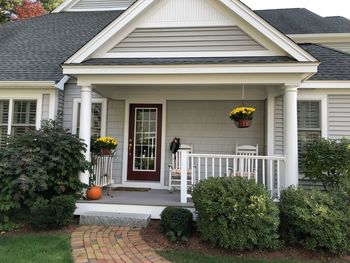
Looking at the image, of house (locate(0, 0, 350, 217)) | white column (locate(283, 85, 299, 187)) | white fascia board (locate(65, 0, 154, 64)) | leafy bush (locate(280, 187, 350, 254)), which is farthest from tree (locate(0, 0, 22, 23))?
leafy bush (locate(280, 187, 350, 254))

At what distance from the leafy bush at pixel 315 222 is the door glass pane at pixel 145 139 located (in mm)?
3893

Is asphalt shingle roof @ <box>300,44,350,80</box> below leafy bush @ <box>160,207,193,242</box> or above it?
above

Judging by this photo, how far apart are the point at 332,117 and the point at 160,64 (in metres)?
4.05

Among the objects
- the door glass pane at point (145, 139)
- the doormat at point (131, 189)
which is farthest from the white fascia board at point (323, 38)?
the doormat at point (131, 189)

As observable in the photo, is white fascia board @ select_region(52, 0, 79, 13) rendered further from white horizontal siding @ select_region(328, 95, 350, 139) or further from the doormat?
white horizontal siding @ select_region(328, 95, 350, 139)

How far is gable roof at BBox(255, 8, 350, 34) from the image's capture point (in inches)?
394

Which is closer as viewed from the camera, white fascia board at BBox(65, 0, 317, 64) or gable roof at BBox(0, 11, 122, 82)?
white fascia board at BBox(65, 0, 317, 64)

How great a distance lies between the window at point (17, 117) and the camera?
7680 mm

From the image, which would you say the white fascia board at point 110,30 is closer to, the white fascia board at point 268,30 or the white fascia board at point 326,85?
the white fascia board at point 268,30

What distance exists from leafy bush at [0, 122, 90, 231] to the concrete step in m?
0.67

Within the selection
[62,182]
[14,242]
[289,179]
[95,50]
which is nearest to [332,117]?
[289,179]

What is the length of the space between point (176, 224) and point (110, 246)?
101 centimetres

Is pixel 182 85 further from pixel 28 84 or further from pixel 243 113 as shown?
pixel 28 84

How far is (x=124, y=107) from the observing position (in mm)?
8055
